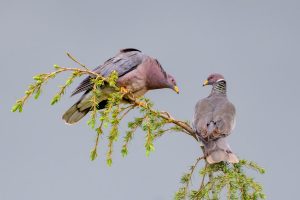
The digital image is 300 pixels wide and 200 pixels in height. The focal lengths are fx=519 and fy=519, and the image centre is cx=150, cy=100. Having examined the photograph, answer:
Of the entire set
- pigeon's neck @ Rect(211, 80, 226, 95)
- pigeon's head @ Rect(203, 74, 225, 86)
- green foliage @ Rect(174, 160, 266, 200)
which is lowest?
green foliage @ Rect(174, 160, 266, 200)

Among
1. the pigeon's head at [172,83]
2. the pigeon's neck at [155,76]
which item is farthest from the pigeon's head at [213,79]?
the pigeon's neck at [155,76]

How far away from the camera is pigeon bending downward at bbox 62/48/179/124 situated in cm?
602

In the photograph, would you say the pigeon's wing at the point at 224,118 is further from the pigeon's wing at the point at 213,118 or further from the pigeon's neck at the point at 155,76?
the pigeon's neck at the point at 155,76

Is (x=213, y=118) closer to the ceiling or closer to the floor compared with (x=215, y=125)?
closer to the ceiling

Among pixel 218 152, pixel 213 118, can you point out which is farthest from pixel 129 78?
pixel 218 152

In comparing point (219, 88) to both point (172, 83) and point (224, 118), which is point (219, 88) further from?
point (224, 118)

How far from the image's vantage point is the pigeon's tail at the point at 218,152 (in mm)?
4914

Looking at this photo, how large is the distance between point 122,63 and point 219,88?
47.6 inches

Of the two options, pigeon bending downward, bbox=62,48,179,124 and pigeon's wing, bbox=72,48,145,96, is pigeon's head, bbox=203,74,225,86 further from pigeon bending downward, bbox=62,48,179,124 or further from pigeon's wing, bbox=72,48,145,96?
pigeon's wing, bbox=72,48,145,96

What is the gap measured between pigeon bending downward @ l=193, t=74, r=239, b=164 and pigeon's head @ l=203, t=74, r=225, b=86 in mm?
424

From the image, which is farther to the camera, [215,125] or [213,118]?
[213,118]

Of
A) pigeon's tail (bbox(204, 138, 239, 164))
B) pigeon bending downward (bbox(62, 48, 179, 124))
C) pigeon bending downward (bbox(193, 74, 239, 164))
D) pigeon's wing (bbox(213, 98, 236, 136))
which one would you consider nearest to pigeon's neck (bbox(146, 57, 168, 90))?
pigeon bending downward (bbox(62, 48, 179, 124))

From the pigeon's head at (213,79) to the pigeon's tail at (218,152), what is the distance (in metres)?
1.39

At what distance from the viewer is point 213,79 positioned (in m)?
6.36
